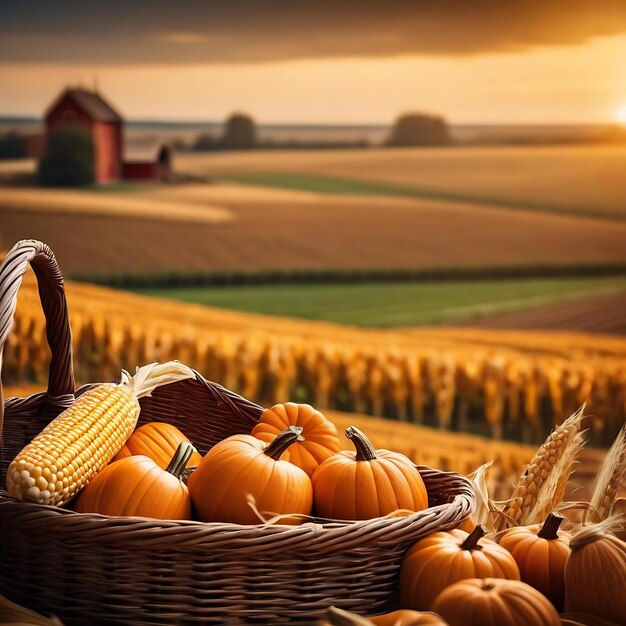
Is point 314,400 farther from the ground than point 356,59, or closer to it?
closer to it

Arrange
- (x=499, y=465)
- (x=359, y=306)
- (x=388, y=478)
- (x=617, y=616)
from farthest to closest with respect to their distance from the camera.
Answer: (x=359, y=306) < (x=499, y=465) < (x=388, y=478) < (x=617, y=616)

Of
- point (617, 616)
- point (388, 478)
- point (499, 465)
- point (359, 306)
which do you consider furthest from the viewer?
point (359, 306)

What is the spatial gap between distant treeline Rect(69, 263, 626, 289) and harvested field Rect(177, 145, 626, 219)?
0.28 metres

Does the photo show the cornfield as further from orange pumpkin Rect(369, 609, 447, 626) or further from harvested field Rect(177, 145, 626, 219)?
orange pumpkin Rect(369, 609, 447, 626)

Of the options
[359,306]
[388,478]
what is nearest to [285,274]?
[359,306]

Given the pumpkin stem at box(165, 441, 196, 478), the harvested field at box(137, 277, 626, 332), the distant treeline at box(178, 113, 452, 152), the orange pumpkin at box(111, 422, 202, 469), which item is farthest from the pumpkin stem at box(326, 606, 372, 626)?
the distant treeline at box(178, 113, 452, 152)

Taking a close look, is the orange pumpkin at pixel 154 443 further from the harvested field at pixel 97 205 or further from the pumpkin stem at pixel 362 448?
the harvested field at pixel 97 205

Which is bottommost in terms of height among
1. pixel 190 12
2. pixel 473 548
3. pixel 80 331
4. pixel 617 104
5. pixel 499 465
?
pixel 499 465

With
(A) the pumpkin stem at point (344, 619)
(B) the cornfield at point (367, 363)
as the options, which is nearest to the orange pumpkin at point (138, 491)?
(A) the pumpkin stem at point (344, 619)

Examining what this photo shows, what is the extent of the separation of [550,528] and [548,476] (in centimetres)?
20

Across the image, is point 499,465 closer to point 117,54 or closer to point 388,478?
point 117,54

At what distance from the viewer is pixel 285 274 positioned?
4559 millimetres

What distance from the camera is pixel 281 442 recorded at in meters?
1.26

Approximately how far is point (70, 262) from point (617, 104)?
263 cm
